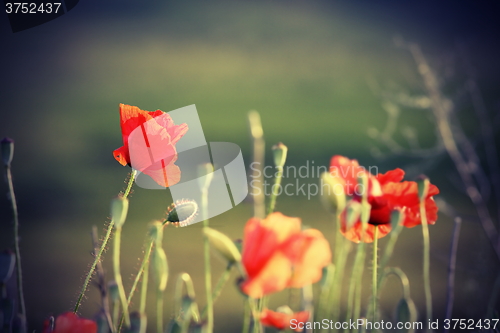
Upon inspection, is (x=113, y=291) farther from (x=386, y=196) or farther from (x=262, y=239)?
(x=386, y=196)

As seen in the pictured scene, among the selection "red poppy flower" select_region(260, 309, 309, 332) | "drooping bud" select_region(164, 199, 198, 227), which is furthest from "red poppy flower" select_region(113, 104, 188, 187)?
"red poppy flower" select_region(260, 309, 309, 332)

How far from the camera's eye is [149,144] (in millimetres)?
358

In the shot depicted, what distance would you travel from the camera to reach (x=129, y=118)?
14.0 inches

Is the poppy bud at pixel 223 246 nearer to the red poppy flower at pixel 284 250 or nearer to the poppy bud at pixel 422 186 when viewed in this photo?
the red poppy flower at pixel 284 250

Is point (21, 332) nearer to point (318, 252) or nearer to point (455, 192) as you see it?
point (318, 252)

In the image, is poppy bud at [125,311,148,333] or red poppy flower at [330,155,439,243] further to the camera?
red poppy flower at [330,155,439,243]

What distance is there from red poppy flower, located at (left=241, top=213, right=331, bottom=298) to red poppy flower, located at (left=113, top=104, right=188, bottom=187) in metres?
0.14

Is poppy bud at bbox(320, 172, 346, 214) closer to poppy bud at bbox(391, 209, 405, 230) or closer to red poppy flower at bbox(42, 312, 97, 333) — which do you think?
poppy bud at bbox(391, 209, 405, 230)

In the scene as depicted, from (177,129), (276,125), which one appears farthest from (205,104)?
(177,129)

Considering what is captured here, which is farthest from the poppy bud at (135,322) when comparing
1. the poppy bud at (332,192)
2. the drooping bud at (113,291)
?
the poppy bud at (332,192)

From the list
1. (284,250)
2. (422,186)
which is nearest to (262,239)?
(284,250)

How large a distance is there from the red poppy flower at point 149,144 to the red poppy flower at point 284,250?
5.4 inches

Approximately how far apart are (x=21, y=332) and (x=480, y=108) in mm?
1551

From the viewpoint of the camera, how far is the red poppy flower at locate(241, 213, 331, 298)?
226 millimetres
